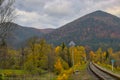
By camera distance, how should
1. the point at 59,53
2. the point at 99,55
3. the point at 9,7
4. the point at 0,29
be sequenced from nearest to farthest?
1. the point at 0,29
2. the point at 9,7
3. the point at 59,53
4. the point at 99,55

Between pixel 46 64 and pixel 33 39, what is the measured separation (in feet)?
28.3

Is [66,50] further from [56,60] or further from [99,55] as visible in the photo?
[99,55]

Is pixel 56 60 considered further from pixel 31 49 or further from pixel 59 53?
pixel 59 53

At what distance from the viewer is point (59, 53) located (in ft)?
324

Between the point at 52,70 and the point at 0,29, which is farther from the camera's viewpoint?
the point at 52,70

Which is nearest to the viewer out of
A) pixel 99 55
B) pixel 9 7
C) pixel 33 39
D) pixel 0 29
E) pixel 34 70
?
pixel 0 29

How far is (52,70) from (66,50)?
1827 centimetres

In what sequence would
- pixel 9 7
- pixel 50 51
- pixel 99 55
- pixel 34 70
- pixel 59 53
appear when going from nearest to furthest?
pixel 9 7 → pixel 34 70 → pixel 50 51 → pixel 59 53 → pixel 99 55

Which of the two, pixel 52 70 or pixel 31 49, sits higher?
pixel 31 49

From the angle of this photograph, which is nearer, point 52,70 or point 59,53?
point 52,70

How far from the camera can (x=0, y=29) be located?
21188 mm

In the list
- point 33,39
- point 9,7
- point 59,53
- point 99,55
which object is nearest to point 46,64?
point 33,39

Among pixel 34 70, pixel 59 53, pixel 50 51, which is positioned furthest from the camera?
pixel 59 53

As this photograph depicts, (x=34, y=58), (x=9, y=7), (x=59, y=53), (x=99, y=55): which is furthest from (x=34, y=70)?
(x=99, y=55)
